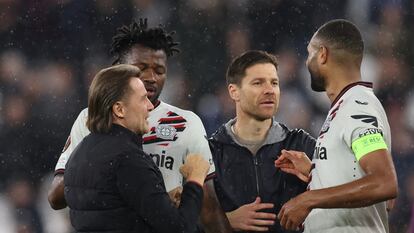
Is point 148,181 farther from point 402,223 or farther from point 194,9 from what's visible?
point 194,9

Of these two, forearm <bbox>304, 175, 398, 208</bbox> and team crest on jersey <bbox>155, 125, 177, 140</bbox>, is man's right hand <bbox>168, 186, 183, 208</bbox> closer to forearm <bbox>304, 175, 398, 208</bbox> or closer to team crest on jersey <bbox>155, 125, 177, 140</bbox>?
team crest on jersey <bbox>155, 125, 177, 140</bbox>

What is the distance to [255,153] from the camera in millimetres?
4207

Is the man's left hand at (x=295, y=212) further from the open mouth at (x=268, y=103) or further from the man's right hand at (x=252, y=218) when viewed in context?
the open mouth at (x=268, y=103)

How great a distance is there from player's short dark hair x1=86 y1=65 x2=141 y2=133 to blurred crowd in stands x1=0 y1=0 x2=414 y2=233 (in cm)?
331

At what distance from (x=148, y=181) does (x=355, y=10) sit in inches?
191

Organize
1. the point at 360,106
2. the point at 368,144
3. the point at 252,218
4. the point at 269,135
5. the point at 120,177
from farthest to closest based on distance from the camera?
1. the point at 269,135
2. the point at 252,218
3. the point at 360,106
4. the point at 368,144
5. the point at 120,177

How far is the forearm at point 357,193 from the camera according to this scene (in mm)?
3254

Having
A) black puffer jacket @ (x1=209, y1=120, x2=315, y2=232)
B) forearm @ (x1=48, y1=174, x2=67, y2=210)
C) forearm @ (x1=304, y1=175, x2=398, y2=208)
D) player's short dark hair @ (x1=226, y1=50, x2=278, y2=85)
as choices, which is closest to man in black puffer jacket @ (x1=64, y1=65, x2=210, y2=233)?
forearm @ (x1=304, y1=175, x2=398, y2=208)

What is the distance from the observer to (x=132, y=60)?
409 centimetres

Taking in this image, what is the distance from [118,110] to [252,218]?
105cm

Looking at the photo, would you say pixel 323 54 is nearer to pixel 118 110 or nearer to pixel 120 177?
pixel 118 110

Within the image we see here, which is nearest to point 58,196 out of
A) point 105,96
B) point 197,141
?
point 197,141

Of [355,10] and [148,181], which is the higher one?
[355,10]

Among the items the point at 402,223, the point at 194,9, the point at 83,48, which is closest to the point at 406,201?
the point at 402,223
